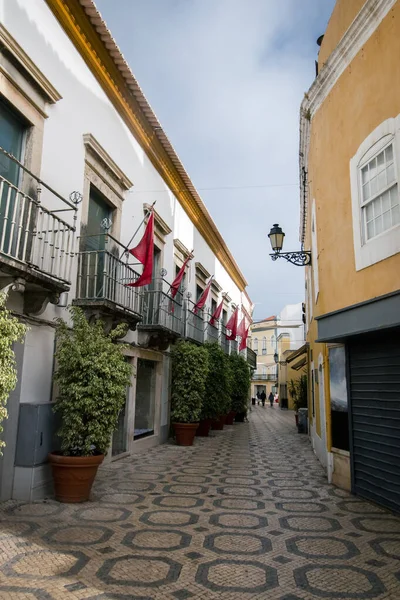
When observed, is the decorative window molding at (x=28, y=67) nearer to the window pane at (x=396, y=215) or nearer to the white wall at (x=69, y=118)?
the white wall at (x=69, y=118)

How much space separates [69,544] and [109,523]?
0.73 meters

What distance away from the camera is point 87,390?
5566 millimetres

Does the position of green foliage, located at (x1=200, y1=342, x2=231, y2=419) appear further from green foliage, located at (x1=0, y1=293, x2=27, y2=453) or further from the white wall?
green foliage, located at (x1=0, y1=293, x2=27, y2=453)

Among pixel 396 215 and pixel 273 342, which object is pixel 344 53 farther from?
pixel 273 342

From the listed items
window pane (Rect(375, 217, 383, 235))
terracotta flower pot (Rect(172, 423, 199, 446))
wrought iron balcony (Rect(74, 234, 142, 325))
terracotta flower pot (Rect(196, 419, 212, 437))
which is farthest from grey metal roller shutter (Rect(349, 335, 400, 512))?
terracotta flower pot (Rect(196, 419, 212, 437))

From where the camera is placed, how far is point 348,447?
6.43 metres

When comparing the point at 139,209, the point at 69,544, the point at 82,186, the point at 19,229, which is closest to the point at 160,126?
the point at 139,209

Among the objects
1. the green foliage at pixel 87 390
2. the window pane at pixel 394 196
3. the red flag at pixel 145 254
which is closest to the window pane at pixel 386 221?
the window pane at pixel 394 196

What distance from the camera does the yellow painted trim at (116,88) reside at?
7070 millimetres

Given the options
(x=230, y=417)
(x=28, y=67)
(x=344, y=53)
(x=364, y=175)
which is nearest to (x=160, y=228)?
(x=28, y=67)

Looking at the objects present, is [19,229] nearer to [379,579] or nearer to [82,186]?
[82,186]

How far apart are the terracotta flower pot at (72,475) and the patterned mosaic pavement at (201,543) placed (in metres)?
0.16

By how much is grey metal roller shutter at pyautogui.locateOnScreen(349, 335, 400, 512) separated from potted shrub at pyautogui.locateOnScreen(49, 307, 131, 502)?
3242mm

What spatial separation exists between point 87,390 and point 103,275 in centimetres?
236
